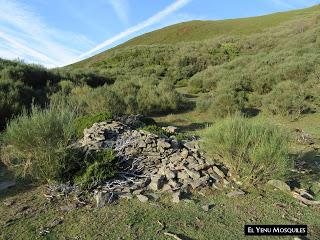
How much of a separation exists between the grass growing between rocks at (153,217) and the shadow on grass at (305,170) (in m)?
0.82

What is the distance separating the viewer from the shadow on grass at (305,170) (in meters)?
6.36

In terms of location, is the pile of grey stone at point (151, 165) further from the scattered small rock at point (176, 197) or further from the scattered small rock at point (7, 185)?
the scattered small rock at point (7, 185)

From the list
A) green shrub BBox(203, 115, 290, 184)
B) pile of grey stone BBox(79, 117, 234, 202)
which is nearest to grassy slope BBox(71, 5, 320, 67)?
pile of grey stone BBox(79, 117, 234, 202)

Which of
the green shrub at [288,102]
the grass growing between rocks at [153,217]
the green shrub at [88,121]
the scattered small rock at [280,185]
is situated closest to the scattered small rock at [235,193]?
the grass growing between rocks at [153,217]

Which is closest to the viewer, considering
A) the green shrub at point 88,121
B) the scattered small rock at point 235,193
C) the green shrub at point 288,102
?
the scattered small rock at point 235,193

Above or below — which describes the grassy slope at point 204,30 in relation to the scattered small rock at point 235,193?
above

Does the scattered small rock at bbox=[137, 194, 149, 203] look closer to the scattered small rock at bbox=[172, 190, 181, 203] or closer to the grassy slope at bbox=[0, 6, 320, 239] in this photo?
the grassy slope at bbox=[0, 6, 320, 239]

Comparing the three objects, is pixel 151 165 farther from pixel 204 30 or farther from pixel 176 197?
pixel 204 30

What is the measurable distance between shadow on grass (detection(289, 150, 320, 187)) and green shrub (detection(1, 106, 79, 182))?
12.6 feet

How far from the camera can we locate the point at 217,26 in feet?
205

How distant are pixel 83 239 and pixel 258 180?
3068 mm

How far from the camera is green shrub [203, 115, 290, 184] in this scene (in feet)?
19.1

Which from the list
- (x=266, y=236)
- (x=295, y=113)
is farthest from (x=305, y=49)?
(x=266, y=236)

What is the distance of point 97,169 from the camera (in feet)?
19.3
